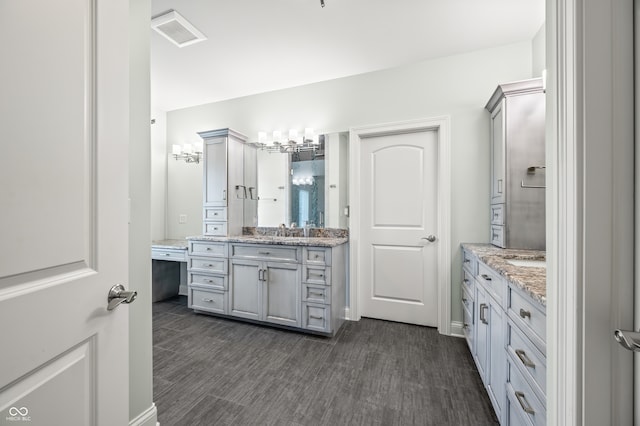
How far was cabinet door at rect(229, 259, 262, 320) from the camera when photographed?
2.73 metres

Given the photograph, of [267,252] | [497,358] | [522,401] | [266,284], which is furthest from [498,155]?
[266,284]

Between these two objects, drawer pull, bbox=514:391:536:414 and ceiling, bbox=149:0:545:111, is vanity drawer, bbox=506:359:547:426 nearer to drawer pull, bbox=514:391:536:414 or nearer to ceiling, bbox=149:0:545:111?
drawer pull, bbox=514:391:536:414

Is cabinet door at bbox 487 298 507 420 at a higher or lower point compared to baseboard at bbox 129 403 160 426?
higher

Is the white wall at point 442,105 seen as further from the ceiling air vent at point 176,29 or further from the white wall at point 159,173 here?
the white wall at point 159,173

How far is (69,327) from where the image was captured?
25.6 inches

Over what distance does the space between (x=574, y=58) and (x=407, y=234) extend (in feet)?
7.54

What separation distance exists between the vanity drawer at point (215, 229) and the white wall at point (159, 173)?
1021 mm

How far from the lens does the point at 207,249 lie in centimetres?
298

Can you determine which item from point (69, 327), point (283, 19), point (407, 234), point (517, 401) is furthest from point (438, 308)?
point (283, 19)

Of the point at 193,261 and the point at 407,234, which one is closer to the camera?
the point at 407,234

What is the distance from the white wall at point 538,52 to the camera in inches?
84.2

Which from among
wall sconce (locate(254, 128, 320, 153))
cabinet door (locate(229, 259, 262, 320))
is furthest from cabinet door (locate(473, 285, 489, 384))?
wall sconce (locate(254, 128, 320, 153))

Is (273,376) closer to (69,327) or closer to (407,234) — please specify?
(69,327)

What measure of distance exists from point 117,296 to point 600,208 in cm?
127
